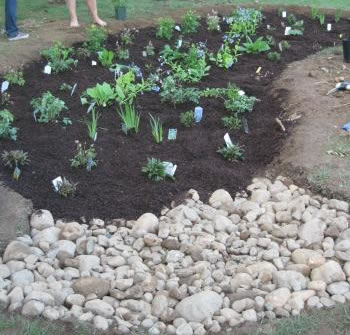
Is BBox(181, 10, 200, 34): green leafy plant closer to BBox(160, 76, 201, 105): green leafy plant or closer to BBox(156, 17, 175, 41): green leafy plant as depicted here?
BBox(156, 17, 175, 41): green leafy plant

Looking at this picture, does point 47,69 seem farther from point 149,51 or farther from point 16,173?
point 16,173

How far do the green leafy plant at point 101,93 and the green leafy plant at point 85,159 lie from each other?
96 centimetres

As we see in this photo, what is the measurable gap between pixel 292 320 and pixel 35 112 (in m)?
2.99

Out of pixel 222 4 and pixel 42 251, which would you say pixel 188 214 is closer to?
pixel 42 251

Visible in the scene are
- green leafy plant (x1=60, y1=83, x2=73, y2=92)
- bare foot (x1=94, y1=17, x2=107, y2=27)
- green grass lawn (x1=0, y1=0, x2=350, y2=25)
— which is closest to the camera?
green leafy plant (x1=60, y1=83, x2=73, y2=92)

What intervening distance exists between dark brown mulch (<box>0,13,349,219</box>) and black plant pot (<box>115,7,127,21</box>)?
178cm

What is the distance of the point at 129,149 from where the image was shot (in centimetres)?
466

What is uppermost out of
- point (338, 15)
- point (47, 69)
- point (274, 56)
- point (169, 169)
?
point (47, 69)

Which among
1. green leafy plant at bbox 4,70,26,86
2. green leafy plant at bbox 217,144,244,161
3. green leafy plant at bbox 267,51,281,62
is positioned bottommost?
Answer: green leafy plant at bbox 267,51,281,62

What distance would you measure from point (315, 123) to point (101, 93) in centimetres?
188

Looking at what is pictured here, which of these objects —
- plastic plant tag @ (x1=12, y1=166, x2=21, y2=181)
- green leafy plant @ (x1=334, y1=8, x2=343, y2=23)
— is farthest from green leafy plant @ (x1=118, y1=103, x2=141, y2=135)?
green leafy plant @ (x1=334, y1=8, x2=343, y2=23)

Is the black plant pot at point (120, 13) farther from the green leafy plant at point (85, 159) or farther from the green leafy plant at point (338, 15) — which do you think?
the green leafy plant at point (85, 159)

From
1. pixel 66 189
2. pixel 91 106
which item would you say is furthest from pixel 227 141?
pixel 66 189

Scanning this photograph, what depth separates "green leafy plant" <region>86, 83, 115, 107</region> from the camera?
17.4 feet
